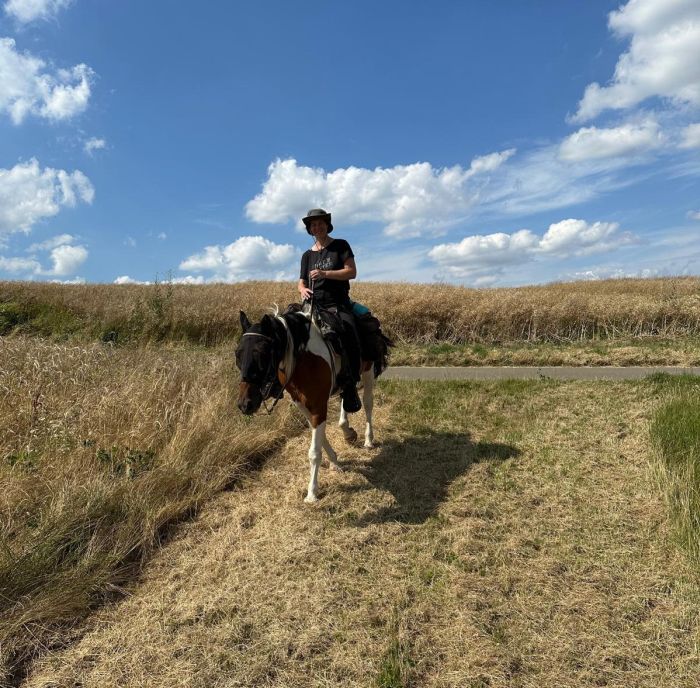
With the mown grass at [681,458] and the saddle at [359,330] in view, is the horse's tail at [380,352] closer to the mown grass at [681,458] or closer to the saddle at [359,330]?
the saddle at [359,330]

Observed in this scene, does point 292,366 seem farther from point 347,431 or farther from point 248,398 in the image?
point 347,431

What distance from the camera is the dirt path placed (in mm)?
3041

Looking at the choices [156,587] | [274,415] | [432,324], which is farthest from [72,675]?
[432,324]

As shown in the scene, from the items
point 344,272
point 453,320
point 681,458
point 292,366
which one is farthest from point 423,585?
point 453,320

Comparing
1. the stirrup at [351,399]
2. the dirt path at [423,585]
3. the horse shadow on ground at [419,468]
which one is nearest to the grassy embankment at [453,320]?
the horse shadow on ground at [419,468]

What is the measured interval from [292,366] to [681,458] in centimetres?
432

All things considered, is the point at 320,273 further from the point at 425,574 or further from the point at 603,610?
the point at 603,610

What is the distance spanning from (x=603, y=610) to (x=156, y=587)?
11.4ft

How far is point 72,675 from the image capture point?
122 inches

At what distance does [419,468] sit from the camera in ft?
19.0

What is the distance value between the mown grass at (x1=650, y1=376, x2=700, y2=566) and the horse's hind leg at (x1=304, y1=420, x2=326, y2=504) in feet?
10.7

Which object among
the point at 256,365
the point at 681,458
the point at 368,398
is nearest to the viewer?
the point at 256,365

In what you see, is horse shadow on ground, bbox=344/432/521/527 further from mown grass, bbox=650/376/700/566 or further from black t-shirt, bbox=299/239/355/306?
black t-shirt, bbox=299/239/355/306

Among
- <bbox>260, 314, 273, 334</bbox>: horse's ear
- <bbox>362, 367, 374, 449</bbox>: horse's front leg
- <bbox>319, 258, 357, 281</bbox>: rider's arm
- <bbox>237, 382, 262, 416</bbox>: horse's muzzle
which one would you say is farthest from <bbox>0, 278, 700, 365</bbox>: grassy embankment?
<bbox>237, 382, 262, 416</bbox>: horse's muzzle
